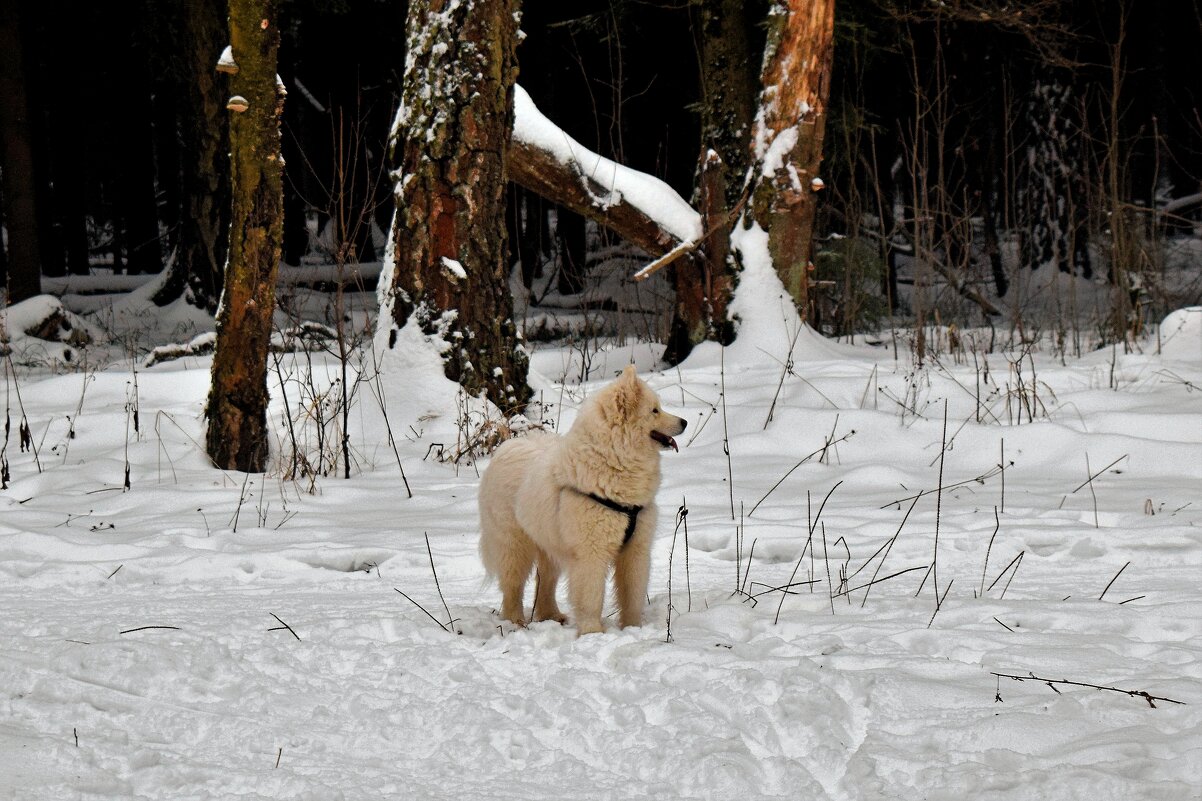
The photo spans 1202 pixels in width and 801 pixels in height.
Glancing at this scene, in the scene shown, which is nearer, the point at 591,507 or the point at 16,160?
the point at 591,507

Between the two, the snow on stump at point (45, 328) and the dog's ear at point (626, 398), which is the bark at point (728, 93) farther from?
the snow on stump at point (45, 328)

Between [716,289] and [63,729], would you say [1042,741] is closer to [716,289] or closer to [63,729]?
[63,729]

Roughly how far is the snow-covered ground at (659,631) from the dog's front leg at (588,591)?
6.7 inches

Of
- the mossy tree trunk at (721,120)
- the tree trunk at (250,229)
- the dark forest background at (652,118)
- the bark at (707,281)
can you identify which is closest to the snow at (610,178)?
the bark at (707,281)

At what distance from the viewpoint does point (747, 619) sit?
13.5 ft

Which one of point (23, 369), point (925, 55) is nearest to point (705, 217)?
point (23, 369)

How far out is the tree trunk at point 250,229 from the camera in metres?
6.66

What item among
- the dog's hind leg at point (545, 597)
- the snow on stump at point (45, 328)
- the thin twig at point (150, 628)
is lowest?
the dog's hind leg at point (545, 597)

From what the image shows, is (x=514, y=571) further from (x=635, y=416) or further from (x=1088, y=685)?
(x=1088, y=685)

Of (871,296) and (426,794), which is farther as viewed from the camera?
(871,296)

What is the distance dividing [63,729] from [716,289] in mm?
8365

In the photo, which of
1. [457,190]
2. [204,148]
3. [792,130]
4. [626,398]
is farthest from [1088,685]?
[204,148]

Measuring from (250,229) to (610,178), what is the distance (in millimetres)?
4491

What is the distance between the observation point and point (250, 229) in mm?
6805
